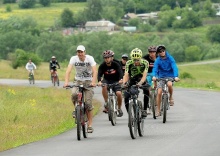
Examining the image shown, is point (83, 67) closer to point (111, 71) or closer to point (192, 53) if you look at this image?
point (111, 71)

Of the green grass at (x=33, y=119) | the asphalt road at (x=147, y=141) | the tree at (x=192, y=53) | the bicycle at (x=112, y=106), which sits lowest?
the tree at (x=192, y=53)

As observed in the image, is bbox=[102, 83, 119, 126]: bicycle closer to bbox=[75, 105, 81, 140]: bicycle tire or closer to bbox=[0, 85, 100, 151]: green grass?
bbox=[0, 85, 100, 151]: green grass

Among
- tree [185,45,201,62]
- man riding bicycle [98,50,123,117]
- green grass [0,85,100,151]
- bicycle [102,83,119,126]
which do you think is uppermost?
man riding bicycle [98,50,123,117]

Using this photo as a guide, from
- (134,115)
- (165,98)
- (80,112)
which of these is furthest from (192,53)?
(134,115)

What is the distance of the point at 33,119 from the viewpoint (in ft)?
70.7

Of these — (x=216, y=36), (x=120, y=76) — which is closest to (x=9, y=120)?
(x=120, y=76)

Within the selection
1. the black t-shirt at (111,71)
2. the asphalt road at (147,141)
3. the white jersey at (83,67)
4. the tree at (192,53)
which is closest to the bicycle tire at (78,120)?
the asphalt road at (147,141)

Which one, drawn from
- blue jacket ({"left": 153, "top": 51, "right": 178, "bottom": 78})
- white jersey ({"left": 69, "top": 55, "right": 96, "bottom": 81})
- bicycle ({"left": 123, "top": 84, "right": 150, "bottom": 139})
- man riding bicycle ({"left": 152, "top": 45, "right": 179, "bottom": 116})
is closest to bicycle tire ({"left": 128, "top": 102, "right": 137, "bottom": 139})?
bicycle ({"left": 123, "top": 84, "right": 150, "bottom": 139})

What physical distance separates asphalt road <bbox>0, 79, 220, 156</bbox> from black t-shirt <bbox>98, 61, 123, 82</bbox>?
1.12m

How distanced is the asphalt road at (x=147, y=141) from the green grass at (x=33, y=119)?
0.57 metres

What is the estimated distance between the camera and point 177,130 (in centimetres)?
1695

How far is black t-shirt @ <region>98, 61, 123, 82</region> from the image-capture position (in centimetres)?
1898

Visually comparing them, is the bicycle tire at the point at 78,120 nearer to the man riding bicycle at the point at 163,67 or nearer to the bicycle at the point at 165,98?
the bicycle at the point at 165,98

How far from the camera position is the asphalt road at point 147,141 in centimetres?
1360
